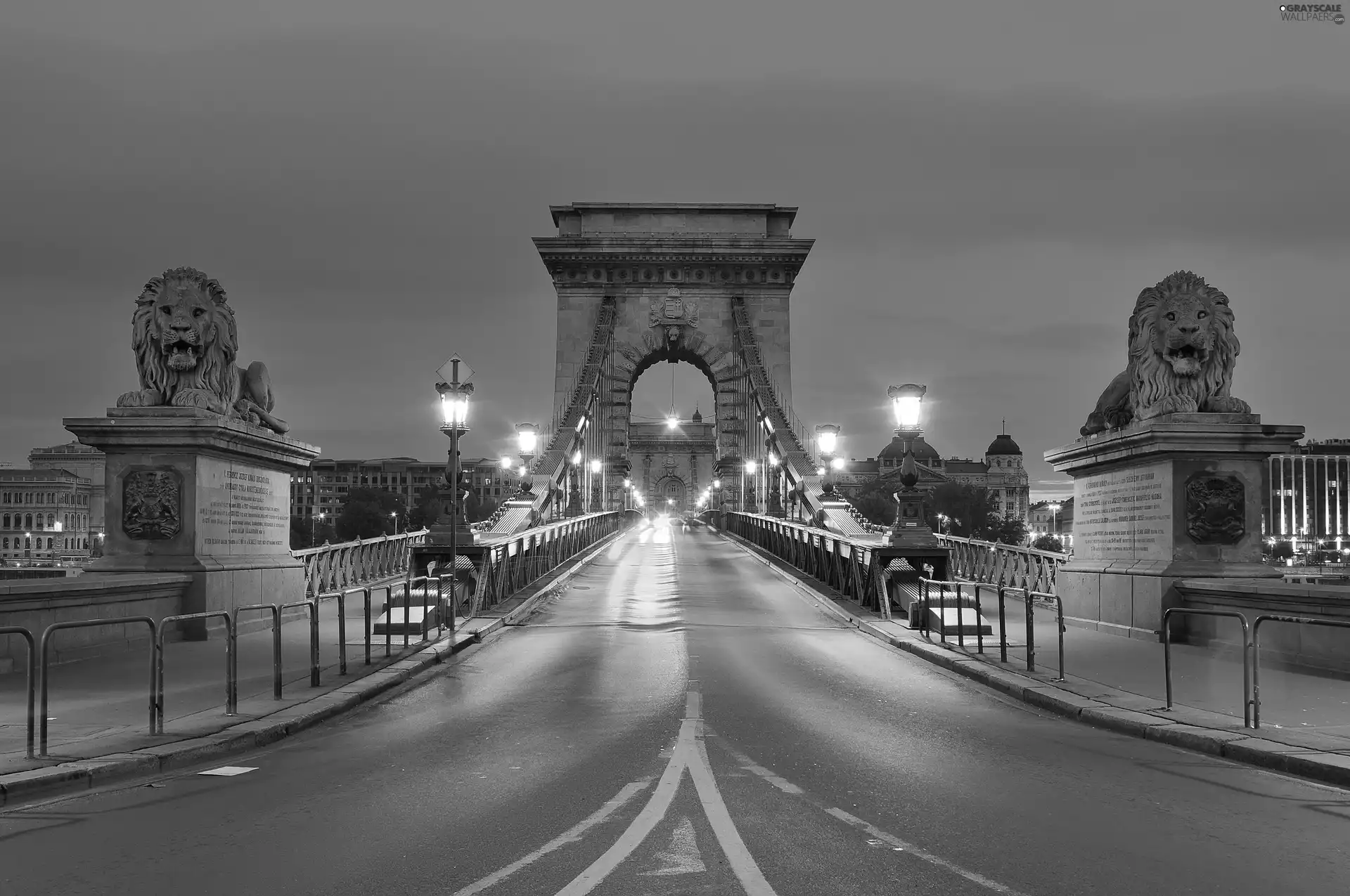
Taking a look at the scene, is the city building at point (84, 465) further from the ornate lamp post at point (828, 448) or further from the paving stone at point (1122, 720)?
the paving stone at point (1122, 720)

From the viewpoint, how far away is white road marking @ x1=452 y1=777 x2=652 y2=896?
202 inches

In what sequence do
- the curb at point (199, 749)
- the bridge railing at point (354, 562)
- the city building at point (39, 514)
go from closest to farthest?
the curb at point (199, 749) < the bridge railing at point (354, 562) < the city building at point (39, 514)

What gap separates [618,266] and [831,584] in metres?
47.4

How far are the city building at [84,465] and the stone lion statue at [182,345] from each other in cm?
11320

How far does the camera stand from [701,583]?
2666 cm

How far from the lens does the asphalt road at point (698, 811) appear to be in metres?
5.26

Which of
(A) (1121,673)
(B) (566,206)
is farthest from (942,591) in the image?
(B) (566,206)

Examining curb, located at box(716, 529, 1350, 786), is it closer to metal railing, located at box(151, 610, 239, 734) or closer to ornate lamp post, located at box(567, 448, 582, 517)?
metal railing, located at box(151, 610, 239, 734)

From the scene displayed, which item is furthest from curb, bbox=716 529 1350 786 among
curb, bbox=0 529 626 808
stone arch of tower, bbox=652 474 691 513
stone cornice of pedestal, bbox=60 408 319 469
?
stone arch of tower, bbox=652 474 691 513

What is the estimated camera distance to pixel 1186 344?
15.4 meters

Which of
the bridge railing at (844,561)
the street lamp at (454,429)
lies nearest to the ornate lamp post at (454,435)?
the street lamp at (454,429)

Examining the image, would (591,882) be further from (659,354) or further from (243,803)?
(659,354)

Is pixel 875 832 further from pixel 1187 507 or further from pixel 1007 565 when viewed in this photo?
pixel 1007 565

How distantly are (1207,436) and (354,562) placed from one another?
18061 millimetres
